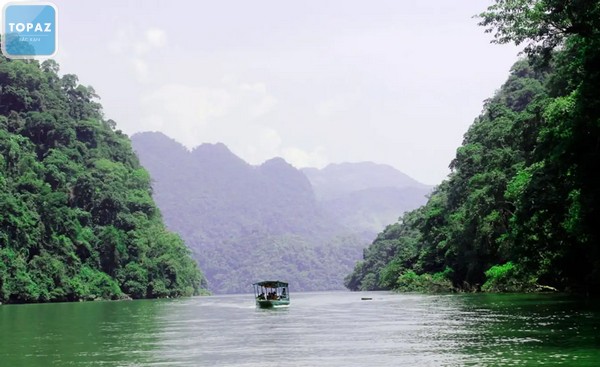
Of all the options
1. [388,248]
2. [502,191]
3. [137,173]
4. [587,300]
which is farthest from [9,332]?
[388,248]

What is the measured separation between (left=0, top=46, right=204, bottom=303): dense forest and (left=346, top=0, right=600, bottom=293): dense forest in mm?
50655

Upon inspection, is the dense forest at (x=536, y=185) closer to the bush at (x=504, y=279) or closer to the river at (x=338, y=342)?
the bush at (x=504, y=279)

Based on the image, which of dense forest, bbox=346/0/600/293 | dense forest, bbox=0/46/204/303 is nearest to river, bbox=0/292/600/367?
dense forest, bbox=346/0/600/293

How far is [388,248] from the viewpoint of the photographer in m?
188

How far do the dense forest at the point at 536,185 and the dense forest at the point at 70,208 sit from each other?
50655mm

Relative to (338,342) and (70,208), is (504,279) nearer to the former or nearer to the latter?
(338,342)

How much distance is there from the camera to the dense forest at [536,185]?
133 feet

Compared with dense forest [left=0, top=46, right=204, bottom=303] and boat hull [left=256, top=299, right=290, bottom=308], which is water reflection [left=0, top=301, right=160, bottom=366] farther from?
dense forest [left=0, top=46, right=204, bottom=303]

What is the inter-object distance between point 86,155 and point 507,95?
84679 mm

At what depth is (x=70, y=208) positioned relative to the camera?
13050cm

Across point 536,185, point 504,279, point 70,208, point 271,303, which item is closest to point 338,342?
point 536,185

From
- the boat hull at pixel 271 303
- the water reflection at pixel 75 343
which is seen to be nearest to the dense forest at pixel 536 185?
the boat hull at pixel 271 303

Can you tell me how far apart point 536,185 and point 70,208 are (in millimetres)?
97375

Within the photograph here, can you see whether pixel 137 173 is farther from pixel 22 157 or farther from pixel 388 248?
pixel 388 248
